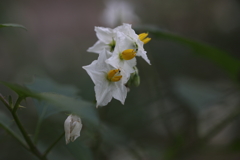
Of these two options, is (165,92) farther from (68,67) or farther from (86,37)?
(86,37)

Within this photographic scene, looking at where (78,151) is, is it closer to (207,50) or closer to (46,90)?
(46,90)

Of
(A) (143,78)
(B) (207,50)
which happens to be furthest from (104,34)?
(A) (143,78)

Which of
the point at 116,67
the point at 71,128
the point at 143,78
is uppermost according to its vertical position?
the point at 116,67

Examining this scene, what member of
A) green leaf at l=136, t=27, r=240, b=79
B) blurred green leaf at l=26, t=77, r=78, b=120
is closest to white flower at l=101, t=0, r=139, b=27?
green leaf at l=136, t=27, r=240, b=79

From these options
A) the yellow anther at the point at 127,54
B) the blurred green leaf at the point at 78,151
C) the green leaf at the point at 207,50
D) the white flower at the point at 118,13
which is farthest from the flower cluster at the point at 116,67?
the white flower at the point at 118,13

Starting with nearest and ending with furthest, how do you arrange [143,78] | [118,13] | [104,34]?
[104,34] < [118,13] < [143,78]

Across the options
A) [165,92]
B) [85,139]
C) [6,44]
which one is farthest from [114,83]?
[6,44]

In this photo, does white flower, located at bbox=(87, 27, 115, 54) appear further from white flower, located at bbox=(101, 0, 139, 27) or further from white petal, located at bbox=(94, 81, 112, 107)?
white flower, located at bbox=(101, 0, 139, 27)
